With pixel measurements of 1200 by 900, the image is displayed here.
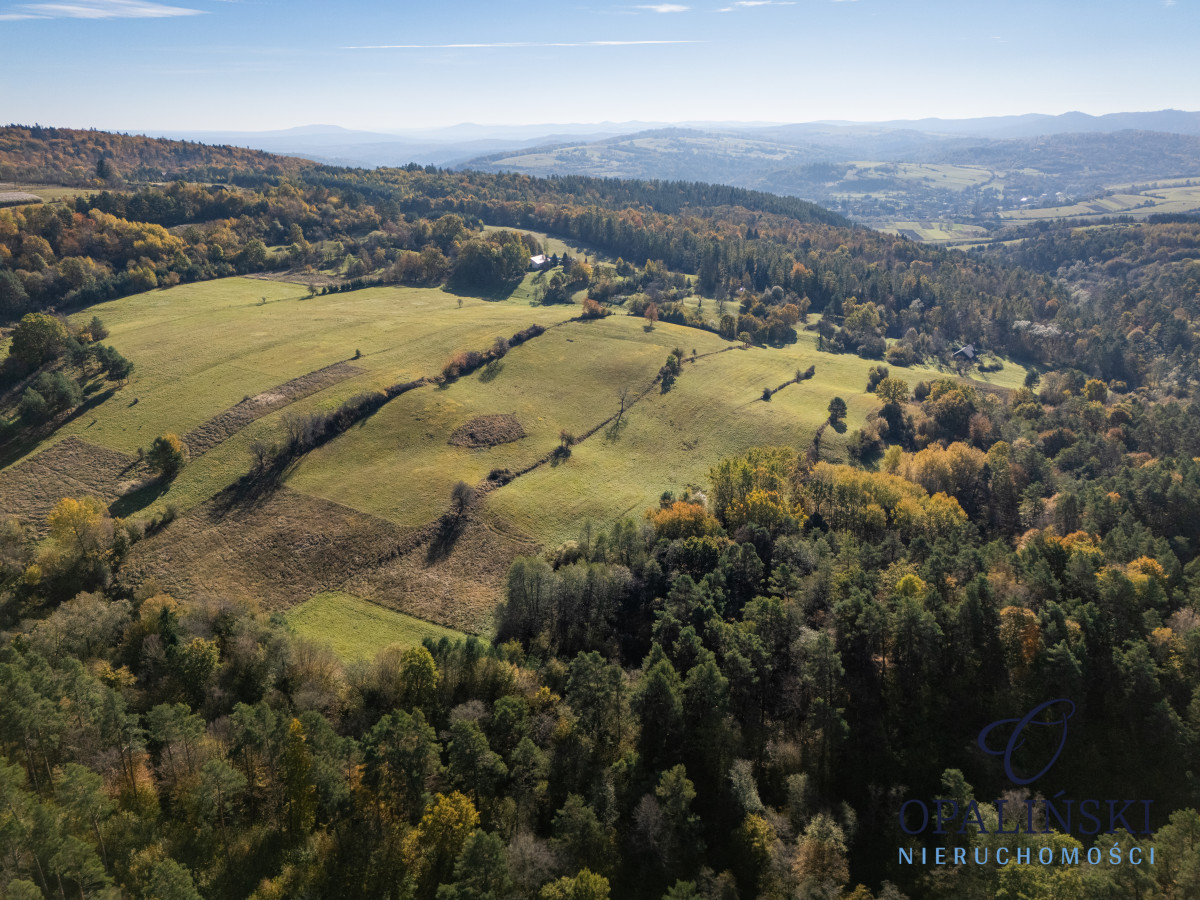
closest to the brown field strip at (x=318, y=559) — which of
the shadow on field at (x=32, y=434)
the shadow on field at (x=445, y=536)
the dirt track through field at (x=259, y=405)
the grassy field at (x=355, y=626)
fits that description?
the shadow on field at (x=445, y=536)

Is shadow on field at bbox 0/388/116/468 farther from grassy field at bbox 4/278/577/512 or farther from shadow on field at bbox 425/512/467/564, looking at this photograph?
shadow on field at bbox 425/512/467/564

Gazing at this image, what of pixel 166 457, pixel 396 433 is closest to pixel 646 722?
pixel 396 433

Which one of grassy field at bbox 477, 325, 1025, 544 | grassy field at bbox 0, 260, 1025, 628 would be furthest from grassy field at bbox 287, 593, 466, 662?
grassy field at bbox 477, 325, 1025, 544

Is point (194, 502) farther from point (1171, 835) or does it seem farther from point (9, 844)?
point (1171, 835)

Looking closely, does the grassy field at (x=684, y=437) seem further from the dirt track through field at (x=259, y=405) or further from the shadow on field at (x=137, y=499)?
the shadow on field at (x=137, y=499)

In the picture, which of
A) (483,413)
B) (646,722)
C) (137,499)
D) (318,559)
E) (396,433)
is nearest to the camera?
(646,722)

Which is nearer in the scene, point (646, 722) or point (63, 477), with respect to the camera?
point (646, 722)

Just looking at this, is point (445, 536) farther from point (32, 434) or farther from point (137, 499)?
point (32, 434)
